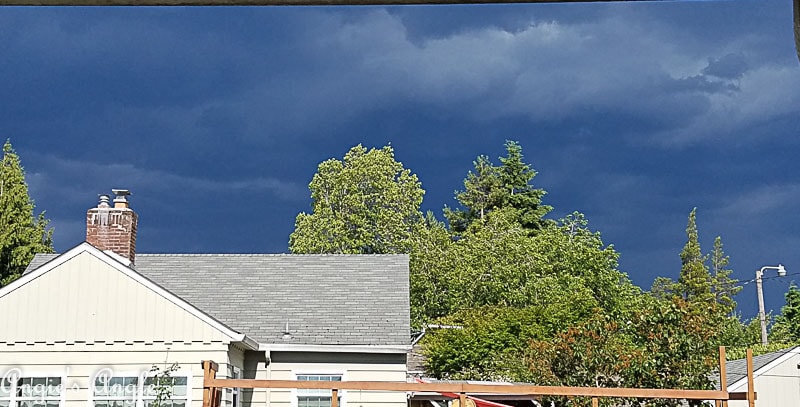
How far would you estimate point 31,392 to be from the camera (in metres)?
11.7

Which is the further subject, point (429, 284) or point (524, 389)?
point (429, 284)

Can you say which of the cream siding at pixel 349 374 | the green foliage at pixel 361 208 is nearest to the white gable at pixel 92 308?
the cream siding at pixel 349 374

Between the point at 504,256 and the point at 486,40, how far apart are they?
143 feet

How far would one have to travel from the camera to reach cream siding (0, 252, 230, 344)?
464 inches

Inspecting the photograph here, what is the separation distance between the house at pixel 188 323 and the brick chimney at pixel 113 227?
0.7 inches

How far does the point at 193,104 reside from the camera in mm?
74688

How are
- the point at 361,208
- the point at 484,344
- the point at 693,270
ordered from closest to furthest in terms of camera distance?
the point at 484,344, the point at 361,208, the point at 693,270

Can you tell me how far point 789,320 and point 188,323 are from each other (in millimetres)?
28313

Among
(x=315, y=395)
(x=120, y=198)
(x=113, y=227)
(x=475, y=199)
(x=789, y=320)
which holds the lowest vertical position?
(x=315, y=395)

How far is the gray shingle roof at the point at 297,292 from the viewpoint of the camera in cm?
1360

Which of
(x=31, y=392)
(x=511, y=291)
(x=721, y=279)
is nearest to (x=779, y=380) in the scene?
(x=511, y=291)

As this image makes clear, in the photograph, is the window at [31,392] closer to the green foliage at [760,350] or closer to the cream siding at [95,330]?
the cream siding at [95,330]

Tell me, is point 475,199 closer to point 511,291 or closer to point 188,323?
point 511,291

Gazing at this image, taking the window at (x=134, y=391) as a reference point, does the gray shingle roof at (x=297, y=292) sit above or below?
above
